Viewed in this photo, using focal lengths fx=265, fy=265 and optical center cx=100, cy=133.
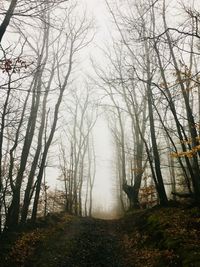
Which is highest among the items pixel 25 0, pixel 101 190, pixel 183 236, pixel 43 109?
pixel 101 190

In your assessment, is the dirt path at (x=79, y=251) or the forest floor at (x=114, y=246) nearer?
the forest floor at (x=114, y=246)

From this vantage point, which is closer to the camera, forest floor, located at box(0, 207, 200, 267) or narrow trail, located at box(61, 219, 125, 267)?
forest floor, located at box(0, 207, 200, 267)

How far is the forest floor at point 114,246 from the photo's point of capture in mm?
7223

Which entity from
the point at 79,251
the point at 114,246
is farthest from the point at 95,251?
the point at 114,246

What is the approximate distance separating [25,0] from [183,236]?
7473mm

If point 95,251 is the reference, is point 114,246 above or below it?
above

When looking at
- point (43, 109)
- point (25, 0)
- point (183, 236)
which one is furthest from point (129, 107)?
point (25, 0)

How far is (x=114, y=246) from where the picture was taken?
10.1 metres

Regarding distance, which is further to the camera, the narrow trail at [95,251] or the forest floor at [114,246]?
the narrow trail at [95,251]

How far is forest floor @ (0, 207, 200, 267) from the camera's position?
7.22 m

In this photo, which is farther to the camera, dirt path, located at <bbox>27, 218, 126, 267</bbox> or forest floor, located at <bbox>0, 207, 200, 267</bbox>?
dirt path, located at <bbox>27, 218, 126, 267</bbox>

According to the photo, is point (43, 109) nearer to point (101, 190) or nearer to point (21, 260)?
point (21, 260)

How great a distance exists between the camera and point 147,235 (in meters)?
10.1

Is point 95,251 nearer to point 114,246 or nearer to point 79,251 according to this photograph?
point 79,251
